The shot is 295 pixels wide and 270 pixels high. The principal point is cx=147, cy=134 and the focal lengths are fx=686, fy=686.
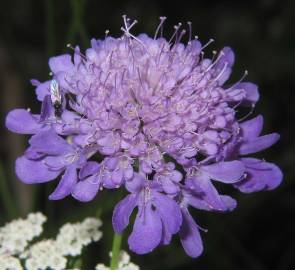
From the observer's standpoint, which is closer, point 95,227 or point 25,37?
point 95,227

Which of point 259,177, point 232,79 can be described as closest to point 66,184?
point 259,177

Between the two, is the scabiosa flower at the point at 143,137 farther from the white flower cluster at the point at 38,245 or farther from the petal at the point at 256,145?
the white flower cluster at the point at 38,245

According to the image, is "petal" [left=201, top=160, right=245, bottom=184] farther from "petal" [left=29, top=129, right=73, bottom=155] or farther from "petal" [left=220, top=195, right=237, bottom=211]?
"petal" [left=29, top=129, right=73, bottom=155]

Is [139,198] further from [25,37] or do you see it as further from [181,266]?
[25,37]

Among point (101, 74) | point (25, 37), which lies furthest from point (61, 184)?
point (25, 37)

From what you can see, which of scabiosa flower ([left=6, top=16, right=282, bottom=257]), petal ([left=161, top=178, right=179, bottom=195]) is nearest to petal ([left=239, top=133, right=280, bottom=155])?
scabiosa flower ([left=6, top=16, right=282, bottom=257])

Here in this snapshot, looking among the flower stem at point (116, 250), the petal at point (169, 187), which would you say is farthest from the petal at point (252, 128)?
the flower stem at point (116, 250)
